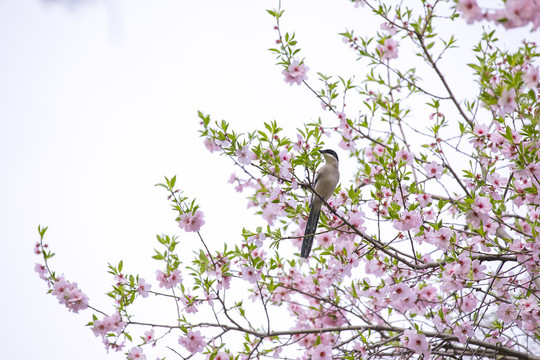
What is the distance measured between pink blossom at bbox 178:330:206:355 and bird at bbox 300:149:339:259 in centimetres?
121

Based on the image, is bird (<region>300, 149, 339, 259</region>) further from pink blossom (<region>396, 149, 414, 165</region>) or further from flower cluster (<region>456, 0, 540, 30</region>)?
flower cluster (<region>456, 0, 540, 30</region>)

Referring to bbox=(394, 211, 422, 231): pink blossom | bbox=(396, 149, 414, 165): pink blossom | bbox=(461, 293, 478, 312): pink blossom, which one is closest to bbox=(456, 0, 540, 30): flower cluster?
bbox=(394, 211, 422, 231): pink blossom

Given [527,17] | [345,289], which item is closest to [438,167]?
[345,289]

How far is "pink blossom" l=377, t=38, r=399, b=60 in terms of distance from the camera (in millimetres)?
4418

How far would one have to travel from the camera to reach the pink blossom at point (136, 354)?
345 centimetres

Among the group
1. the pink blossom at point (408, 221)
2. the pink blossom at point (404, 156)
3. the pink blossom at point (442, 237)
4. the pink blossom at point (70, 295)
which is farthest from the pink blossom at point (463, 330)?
the pink blossom at point (70, 295)

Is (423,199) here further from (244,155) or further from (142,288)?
(142,288)

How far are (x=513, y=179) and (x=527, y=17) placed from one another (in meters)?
2.42

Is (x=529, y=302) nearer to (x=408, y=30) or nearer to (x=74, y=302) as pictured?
(x=408, y=30)

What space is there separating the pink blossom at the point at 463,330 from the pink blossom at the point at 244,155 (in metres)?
2.02

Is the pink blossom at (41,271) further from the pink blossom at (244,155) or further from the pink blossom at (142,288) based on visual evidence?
Result: the pink blossom at (244,155)

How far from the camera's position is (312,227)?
12.4 ft

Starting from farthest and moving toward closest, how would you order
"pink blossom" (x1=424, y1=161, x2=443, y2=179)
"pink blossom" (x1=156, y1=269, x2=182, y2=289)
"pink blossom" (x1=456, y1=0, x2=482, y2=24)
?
"pink blossom" (x1=424, y1=161, x2=443, y2=179), "pink blossom" (x1=156, y1=269, x2=182, y2=289), "pink blossom" (x1=456, y1=0, x2=482, y2=24)

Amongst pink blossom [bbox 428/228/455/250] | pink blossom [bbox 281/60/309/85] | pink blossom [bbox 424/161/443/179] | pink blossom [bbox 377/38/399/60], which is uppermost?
pink blossom [bbox 377/38/399/60]
